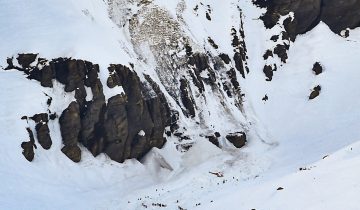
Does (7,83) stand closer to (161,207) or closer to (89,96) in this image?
(89,96)

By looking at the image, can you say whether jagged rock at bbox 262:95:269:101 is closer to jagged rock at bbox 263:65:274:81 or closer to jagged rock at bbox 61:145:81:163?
jagged rock at bbox 263:65:274:81

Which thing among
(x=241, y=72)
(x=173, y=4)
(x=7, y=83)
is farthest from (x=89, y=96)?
(x=241, y=72)

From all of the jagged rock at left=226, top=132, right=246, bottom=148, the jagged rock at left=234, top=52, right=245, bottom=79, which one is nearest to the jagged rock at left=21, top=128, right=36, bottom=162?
the jagged rock at left=226, top=132, right=246, bottom=148

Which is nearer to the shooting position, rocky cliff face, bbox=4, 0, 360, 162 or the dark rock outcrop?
the dark rock outcrop

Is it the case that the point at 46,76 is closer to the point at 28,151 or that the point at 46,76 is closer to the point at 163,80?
the point at 28,151

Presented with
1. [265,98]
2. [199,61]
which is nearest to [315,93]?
[265,98]

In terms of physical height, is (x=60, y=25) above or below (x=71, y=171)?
above

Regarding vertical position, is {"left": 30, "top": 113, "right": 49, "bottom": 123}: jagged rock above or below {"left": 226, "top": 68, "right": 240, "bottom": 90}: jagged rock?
above
